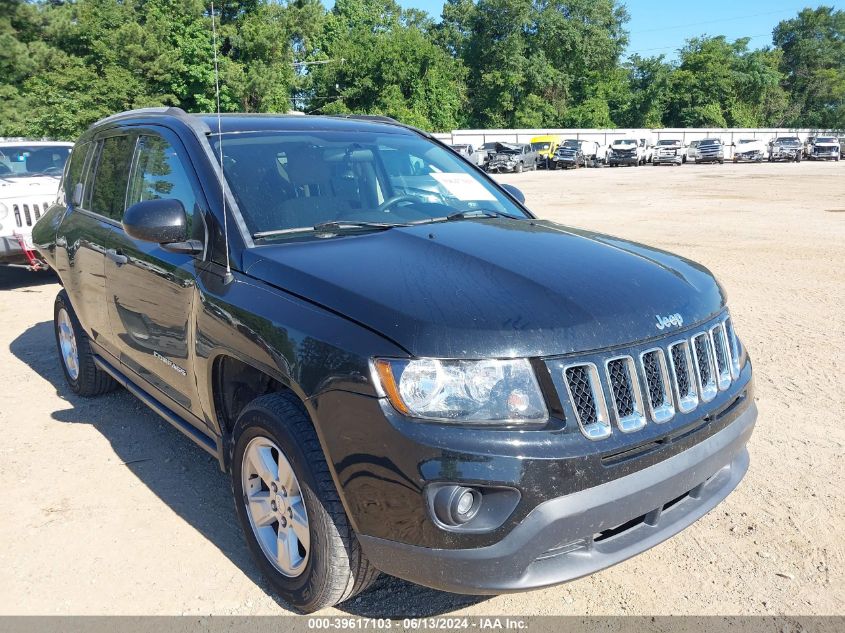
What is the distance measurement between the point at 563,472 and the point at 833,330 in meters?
5.22

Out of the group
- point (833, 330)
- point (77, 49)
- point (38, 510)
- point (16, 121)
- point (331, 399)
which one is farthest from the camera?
point (77, 49)

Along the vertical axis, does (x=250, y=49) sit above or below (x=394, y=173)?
above

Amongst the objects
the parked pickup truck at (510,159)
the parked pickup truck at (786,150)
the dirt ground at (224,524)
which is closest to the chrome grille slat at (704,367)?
the dirt ground at (224,524)

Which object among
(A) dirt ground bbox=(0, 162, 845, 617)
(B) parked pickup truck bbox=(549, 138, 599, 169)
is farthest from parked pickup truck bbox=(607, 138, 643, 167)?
(A) dirt ground bbox=(0, 162, 845, 617)

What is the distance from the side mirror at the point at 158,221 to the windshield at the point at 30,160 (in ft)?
25.1

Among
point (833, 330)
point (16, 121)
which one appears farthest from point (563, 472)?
point (16, 121)

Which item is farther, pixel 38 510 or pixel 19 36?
pixel 19 36

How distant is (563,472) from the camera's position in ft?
7.00

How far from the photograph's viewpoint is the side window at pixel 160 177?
3.22 m

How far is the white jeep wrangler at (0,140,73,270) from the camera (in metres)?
8.40

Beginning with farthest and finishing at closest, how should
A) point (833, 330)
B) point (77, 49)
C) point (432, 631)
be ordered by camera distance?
point (77, 49) → point (833, 330) → point (432, 631)

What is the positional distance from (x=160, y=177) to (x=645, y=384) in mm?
2549

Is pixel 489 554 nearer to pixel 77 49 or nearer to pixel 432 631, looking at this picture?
pixel 432 631

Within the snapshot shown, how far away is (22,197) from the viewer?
8648mm
